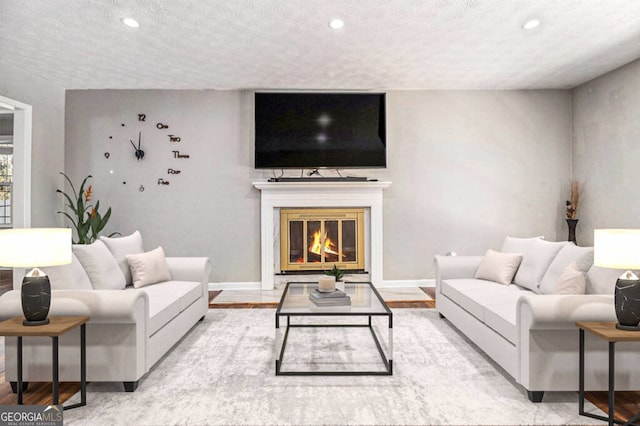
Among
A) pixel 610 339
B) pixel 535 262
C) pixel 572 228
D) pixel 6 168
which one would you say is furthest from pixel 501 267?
pixel 6 168

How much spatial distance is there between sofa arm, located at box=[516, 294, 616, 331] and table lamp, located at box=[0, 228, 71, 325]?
8.41 feet

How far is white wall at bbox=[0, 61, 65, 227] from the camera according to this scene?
4750 millimetres

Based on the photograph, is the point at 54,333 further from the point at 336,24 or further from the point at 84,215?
the point at 84,215

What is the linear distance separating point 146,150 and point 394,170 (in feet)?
10.9

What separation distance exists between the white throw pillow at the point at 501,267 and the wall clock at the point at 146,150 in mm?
3963

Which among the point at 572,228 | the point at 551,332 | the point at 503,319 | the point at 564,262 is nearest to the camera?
the point at 551,332

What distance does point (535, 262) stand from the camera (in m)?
3.47

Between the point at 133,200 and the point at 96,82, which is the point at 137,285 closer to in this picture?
the point at 133,200

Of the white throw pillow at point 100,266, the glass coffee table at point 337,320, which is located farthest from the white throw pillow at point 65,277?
the glass coffee table at point 337,320

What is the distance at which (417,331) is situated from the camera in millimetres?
3688

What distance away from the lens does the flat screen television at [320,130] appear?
18.1ft

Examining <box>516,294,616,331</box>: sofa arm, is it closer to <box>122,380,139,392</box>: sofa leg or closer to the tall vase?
<box>122,380,139,392</box>: sofa leg

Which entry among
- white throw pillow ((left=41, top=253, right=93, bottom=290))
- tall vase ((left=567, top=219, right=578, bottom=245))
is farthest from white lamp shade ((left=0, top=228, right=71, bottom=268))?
tall vase ((left=567, top=219, right=578, bottom=245))

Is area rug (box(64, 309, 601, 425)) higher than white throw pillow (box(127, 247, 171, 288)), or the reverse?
white throw pillow (box(127, 247, 171, 288))
